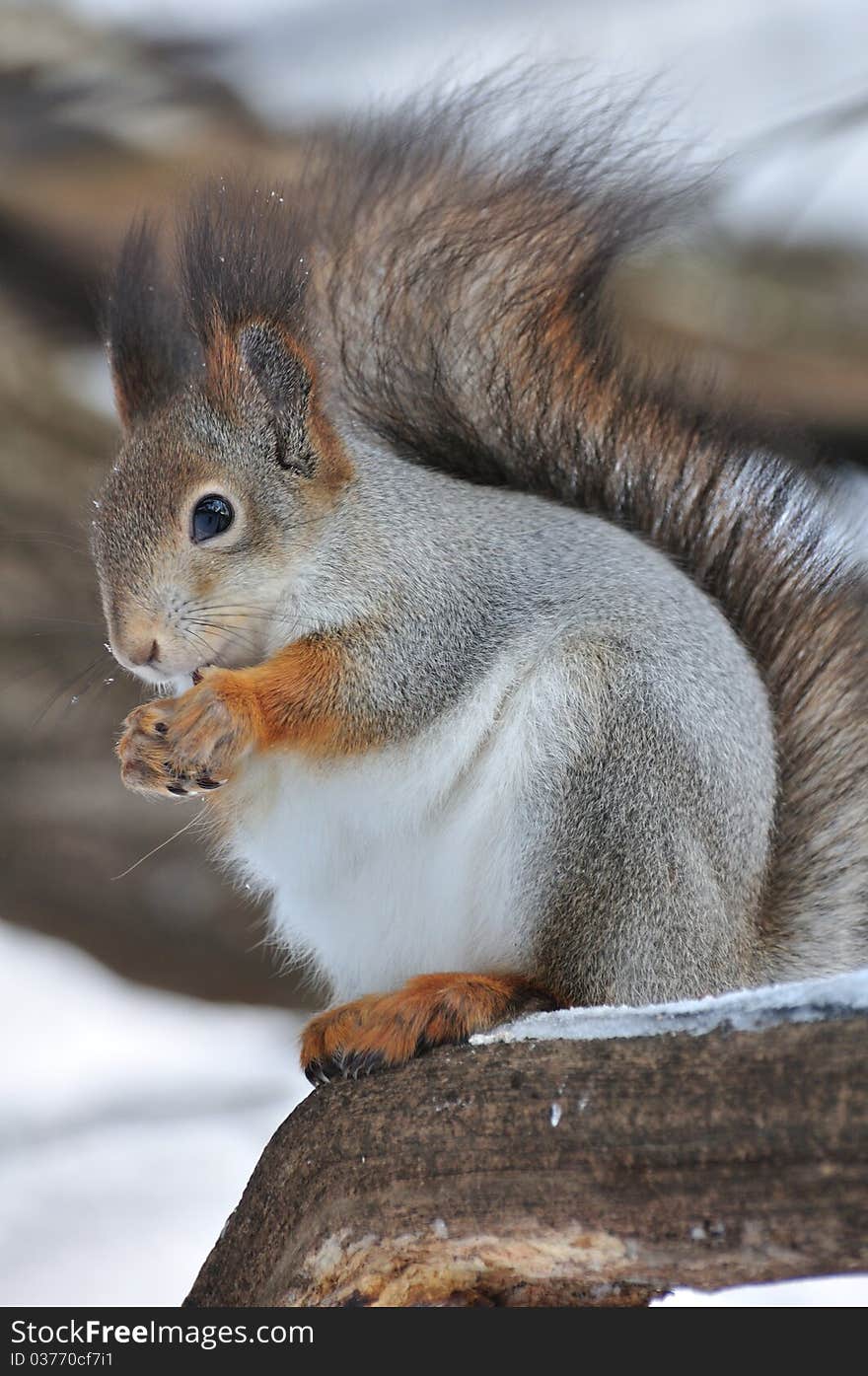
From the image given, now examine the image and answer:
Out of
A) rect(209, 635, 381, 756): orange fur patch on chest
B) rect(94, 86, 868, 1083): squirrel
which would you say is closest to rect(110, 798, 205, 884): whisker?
rect(94, 86, 868, 1083): squirrel

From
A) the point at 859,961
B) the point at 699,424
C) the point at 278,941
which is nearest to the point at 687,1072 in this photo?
the point at 859,961

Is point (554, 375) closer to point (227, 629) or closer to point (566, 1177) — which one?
point (227, 629)

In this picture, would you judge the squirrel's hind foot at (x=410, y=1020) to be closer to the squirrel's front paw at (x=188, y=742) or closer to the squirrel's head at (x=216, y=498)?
the squirrel's front paw at (x=188, y=742)

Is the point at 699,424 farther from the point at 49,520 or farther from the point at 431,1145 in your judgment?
the point at 49,520

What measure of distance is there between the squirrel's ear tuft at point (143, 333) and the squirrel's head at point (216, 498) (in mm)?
17

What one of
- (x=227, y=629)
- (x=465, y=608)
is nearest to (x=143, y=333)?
(x=227, y=629)

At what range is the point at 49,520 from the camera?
2227 millimetres

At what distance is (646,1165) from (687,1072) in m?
0.07

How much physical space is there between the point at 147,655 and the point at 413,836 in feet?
1.02

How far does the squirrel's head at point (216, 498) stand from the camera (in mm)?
1459

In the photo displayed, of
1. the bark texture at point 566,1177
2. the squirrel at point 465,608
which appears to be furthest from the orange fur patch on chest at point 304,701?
the bark texture at point 566,1177

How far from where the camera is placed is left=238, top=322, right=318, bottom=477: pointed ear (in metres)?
1.54

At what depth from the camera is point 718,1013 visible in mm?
1042

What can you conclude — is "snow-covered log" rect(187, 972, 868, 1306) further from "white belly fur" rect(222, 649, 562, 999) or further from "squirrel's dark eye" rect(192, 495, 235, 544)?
"squirrel's dark eye" rect(192, 495, 235, 544)
